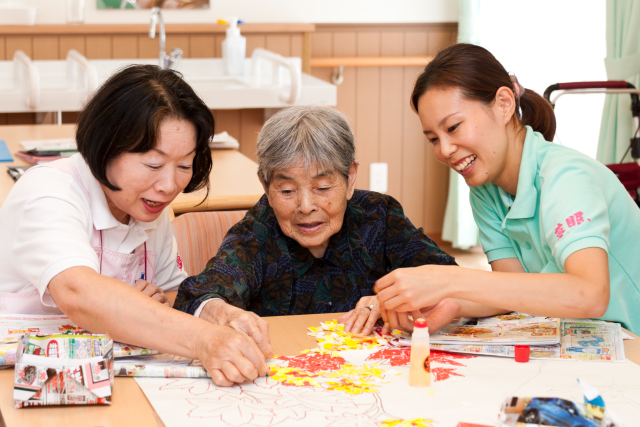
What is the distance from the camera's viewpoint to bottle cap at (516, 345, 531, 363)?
4.31 feet

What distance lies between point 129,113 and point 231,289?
431 millimetres

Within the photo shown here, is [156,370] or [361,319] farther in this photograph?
[361,319]

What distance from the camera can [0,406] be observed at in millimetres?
1126

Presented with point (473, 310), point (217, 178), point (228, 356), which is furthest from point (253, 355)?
point (217, 178)

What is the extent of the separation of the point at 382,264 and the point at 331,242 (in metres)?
0.14

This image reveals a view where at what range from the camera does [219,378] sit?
3.92 feet

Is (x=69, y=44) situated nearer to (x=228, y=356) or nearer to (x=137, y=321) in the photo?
(x=137, y=321)

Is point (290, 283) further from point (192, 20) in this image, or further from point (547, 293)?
point (192, 20)

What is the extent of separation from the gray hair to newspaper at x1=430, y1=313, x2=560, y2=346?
44cm

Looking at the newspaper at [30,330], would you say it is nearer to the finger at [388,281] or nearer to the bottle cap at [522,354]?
the finger at [388,281]

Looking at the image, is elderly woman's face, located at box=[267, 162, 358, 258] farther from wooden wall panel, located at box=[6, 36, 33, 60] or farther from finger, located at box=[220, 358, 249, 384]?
wooden wall panel, located at box=[6, 36, 33, 60]

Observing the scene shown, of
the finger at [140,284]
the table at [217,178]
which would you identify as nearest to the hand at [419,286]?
the finger at [140,284]

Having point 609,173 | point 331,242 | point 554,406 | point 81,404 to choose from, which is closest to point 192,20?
point 331,242

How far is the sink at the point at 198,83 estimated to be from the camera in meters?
3.48
